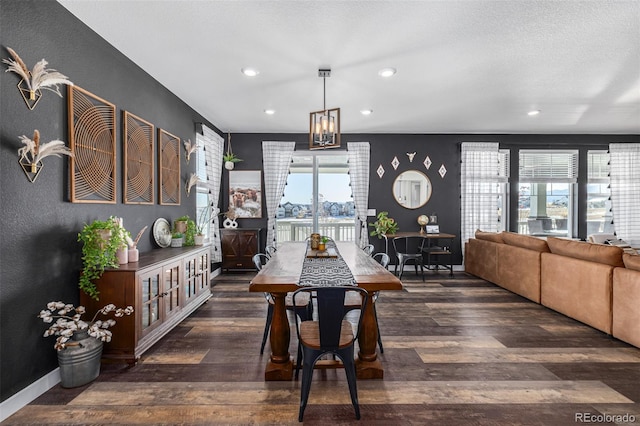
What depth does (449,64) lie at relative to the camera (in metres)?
3.09

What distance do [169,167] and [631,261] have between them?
4.89 metres

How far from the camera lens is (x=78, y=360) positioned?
6.86 feet

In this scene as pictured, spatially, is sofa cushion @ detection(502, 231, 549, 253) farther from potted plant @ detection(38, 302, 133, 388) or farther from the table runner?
potted plant @ detection(38, 302, 133, 388)

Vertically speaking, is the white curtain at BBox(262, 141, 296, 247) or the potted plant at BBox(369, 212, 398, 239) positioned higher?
the white curtain at BBox(262, 141, 296, 247)

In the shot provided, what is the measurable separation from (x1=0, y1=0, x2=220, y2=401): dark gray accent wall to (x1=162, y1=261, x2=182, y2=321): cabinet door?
0.68 meters

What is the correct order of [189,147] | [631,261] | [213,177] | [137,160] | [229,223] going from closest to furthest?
[631,261], [137,160], [189,147], [213,177], [229,223]

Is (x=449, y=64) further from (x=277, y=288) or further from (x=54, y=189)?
(x=54, y=189)

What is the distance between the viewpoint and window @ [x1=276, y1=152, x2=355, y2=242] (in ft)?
20.4

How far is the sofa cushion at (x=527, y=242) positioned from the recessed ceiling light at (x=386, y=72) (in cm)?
287

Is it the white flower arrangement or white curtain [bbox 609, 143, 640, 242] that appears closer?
the white flower arrangement

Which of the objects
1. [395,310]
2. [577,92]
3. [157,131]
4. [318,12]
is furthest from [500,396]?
[157,131]

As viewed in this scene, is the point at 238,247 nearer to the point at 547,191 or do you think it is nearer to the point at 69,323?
the point at 69,323

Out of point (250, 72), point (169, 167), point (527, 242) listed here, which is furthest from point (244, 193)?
point (527, 242)

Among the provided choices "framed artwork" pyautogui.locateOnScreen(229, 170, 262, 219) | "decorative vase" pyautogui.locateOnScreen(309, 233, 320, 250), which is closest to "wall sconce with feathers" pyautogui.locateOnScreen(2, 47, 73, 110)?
"decorative vase" pyautogui.locateOnScreen(309, 233, 320, 250)
